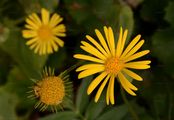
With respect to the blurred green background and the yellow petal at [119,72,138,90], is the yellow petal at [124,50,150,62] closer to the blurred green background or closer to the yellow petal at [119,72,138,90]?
the yellow petal at [119,72,138,90]

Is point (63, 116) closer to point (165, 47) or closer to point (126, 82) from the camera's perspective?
point (126, 82)

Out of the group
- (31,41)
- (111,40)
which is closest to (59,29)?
(31,41)

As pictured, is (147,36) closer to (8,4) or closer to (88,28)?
(88,28)

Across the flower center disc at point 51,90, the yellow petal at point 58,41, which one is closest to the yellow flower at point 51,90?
the flower center disc at point 51,90

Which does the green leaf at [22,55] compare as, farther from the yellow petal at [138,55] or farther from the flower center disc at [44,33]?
the yellow petal at [138,55]

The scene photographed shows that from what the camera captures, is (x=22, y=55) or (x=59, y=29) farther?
(x=22, y=55)

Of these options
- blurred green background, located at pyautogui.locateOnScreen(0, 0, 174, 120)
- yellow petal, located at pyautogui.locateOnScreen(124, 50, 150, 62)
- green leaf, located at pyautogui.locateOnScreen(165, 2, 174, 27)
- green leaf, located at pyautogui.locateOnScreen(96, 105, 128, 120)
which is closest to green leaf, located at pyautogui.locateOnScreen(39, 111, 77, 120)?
blurred green background, located at pyautogui.locateOnScreen(0, 0, 174, 120)
